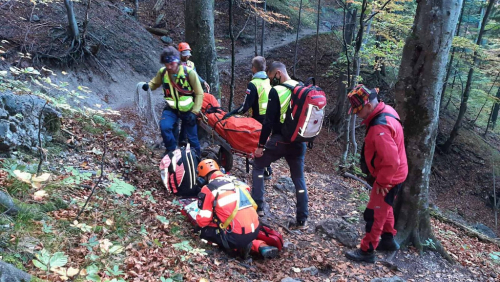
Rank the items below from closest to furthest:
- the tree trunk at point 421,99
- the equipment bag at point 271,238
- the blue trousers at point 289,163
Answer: the equipment bag at point 271,238 < the tree trunk at point 421,99 < the blue trousers at point 289,163

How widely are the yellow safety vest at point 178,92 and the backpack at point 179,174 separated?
36.6 inches

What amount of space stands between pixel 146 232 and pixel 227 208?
1.02 m

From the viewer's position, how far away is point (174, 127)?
579 centimetres

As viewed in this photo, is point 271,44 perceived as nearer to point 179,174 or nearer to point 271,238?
point 179,174

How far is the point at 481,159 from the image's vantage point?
19359mm

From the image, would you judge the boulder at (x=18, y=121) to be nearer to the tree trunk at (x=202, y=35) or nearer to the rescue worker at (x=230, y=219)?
the rescue worker at (x=230, y=219)

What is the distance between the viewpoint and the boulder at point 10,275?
193 cm

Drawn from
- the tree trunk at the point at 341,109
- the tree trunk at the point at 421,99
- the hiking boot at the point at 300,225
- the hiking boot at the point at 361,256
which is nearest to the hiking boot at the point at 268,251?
the hiking boot at the point at 300,225

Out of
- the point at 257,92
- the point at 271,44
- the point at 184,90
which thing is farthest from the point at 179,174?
the point at 271,44

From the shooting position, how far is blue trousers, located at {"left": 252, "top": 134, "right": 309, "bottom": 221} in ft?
16.3

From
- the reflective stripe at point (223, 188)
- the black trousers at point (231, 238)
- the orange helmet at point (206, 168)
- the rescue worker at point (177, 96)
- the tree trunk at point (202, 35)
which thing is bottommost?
the black trousers at point (231, 238)

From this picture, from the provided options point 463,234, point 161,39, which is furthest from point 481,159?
point 161,39

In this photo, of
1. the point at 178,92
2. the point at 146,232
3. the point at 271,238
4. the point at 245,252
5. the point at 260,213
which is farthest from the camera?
the point at 178,92

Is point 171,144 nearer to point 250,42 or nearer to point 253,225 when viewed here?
point 253,225
